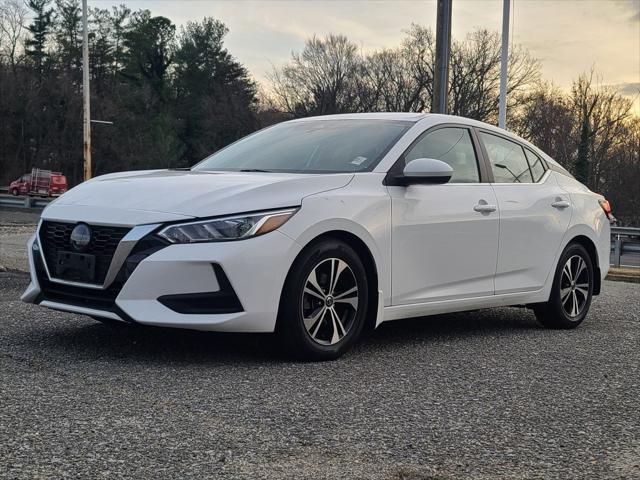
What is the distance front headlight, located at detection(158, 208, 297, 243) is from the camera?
4477 mm

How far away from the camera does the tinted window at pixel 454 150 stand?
577 centimetres

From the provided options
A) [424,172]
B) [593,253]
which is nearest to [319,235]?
[424,172]

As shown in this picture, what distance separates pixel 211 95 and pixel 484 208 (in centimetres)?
6950

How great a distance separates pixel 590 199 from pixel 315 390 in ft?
13.2

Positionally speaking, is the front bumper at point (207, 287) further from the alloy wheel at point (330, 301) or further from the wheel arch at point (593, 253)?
the wheel arch at point (593, 253)

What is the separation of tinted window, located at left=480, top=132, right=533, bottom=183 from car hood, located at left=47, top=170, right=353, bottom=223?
1646mm

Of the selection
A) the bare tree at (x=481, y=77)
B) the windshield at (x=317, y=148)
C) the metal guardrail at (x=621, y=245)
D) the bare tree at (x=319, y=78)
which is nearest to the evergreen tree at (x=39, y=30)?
the bare tree at (x=319, y=78)

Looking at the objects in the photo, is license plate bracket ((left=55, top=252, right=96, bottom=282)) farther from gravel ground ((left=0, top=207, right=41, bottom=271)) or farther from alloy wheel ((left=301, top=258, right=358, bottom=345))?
gravel ground ((left=0, top=207, right=41, bottom=271))

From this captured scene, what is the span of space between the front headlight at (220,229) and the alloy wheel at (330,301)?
449 mm

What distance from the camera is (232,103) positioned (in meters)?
70.6

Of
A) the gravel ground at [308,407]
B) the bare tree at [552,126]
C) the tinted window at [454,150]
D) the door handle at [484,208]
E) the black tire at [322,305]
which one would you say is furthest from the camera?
the bare tree at [552,126]

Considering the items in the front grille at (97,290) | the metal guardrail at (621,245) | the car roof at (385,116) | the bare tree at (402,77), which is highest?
the bare tree at (402,77)

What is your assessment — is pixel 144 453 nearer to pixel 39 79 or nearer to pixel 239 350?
pixel 239 350

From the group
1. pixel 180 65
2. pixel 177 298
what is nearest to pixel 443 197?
pixel 177 298
